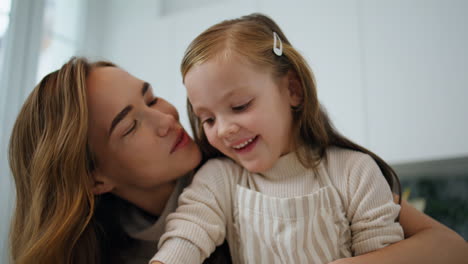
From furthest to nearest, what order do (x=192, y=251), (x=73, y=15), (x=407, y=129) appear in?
(x=73, y=15)
(x=407, y=129)
(x=192, y=251)

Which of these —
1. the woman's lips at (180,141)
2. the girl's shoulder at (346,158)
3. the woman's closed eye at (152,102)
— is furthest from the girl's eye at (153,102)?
the girl's shoulder at (346,158)

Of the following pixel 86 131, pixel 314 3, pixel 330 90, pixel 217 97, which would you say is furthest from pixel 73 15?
pixel 217 97

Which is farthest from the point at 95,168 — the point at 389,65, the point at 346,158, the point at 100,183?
the point at 389,65

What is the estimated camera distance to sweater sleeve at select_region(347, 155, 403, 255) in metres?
0.78

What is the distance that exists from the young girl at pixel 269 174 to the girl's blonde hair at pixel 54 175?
0.24 metres

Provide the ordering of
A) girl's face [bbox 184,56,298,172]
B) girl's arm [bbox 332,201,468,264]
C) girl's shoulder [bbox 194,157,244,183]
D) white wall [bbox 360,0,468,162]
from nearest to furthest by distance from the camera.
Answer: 1. girl's arm [bbox 332,201,468,264]
2. girl's face [bbox 184,56,298,172]
3. girl's shoulder [bbox 194,157,244,183]
4. white wall [bbox 360,0,468,162]

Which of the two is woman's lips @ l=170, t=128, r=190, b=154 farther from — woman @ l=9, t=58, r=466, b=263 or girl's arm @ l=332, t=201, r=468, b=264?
girl's arm @ l=332, t=201, r=468, b=264

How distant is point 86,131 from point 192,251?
385 mm

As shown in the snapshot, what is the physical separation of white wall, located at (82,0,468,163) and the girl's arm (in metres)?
1.08

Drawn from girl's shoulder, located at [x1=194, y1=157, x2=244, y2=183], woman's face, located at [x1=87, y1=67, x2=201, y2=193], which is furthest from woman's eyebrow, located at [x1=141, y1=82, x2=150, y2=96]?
girl's shoulder, located at [x1=194, y1=157, x2=244, y2=183]

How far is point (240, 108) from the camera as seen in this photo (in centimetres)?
86

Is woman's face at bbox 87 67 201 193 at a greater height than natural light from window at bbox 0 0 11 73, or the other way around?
natural light from window at bbox 0 0 11 73

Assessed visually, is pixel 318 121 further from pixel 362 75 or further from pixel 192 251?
pixel 362 75

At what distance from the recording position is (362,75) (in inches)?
80.8
